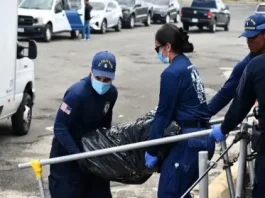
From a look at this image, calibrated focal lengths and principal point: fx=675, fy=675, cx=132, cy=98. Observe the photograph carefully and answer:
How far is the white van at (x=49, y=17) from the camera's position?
2648cm

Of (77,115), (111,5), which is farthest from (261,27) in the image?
(111,5)

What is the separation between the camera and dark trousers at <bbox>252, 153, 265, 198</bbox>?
4.36 meters

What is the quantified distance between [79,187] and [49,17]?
72.6ft

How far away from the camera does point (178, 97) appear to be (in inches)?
198

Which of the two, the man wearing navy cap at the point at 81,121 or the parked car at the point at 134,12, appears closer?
the man wearing navy cap at the point at 81,121

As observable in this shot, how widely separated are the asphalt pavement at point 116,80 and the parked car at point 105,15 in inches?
21.9

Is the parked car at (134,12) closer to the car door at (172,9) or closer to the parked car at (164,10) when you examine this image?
the parked car at (164,10)

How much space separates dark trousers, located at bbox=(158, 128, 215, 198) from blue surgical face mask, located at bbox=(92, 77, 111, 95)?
74 centimetres

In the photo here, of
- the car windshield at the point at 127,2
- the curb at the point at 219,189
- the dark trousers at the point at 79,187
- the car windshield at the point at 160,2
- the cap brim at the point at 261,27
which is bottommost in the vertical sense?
the car windshield at the point at 160,2

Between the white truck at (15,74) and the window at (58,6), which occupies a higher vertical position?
the white truck at (15,74)

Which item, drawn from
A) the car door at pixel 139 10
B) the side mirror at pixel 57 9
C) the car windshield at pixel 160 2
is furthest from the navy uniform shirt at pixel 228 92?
the car windshield at pixel 160 2

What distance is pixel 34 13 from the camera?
26.8m

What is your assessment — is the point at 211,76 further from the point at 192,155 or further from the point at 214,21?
the point at 214,21

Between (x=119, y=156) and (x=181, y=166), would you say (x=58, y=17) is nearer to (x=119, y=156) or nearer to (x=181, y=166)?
(x=119, y=156)
